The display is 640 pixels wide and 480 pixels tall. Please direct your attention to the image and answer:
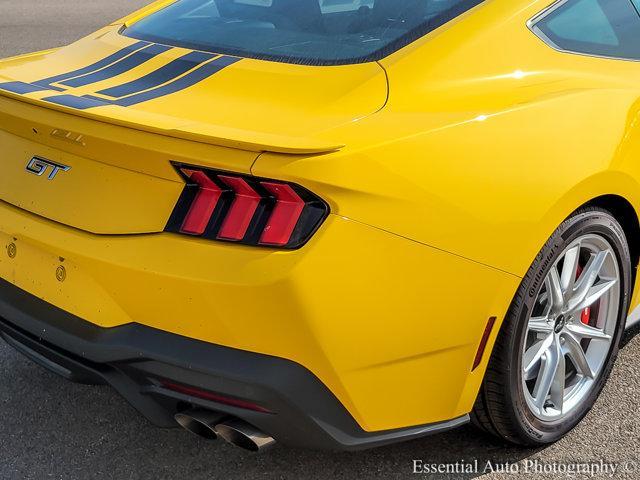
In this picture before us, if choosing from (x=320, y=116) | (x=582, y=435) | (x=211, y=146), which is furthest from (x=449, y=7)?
(x=582, y=435)

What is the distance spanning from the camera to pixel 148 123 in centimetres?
206

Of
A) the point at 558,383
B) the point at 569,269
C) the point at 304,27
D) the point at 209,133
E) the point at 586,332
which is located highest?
the point at 304,27

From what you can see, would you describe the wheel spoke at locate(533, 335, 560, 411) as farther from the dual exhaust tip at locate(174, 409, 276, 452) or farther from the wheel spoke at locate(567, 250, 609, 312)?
the dual exhaust tip at locate(174, 409, 276, 452)

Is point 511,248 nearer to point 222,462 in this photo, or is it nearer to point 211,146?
point 211,146

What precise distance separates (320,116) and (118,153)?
0.52 m

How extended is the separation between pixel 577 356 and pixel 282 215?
1338 millimetres

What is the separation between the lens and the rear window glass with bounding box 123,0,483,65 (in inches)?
97.7

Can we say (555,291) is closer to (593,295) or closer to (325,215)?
(593,295)

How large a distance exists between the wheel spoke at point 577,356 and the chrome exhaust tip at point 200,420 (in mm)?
1243

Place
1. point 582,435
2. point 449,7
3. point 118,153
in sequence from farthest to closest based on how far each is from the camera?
point 582,435
point 449,7
point 118,153

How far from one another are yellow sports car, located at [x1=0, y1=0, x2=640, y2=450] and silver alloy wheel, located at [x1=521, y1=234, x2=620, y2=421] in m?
0.01

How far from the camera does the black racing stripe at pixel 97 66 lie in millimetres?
2488

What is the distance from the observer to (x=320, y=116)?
7.03 feet

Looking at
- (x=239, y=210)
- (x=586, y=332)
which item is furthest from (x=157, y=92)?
(x=586, y=332)
